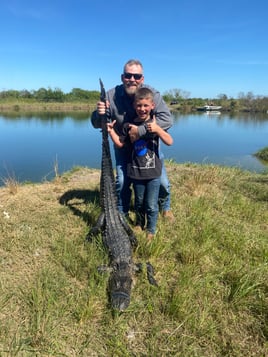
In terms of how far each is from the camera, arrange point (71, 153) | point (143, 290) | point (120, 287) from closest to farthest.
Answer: point (120, 287) < point (143, 290) < point (71, 153)

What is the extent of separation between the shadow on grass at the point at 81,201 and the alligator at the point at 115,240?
0.43m

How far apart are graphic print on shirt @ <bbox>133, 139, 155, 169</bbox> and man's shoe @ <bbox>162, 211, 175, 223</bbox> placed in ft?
2.82

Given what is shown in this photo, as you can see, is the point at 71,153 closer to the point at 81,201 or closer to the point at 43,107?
the point at 81,201

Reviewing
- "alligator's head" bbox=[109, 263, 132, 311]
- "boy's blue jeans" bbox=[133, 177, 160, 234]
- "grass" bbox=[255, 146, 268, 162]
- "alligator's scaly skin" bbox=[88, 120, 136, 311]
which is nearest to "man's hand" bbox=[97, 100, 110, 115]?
"alligator's scaly skin" bbox=[88, 120, 136, 311]

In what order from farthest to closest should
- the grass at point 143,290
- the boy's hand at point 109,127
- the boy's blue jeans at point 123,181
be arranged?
the boy's blue jeans at point 123,181, the boy's hand at point 109,127, the grass at point 143,290

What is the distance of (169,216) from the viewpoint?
3736 mm

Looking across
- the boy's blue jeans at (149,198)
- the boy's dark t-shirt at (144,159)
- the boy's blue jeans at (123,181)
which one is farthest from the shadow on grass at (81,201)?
the boy's dark t-shirt at (144,159)

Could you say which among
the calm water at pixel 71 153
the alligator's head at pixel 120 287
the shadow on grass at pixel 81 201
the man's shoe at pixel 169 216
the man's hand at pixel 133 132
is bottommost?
the calm water at pixel 71 153

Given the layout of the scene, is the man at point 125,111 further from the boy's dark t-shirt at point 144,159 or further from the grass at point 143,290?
the grass at point 143,290

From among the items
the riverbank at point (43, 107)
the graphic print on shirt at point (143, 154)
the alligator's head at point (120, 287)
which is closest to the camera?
the alligator's head at point (120, 287)

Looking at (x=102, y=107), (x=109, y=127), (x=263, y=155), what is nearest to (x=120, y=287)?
(x=109, y=127)

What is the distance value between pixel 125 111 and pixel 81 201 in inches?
64.1

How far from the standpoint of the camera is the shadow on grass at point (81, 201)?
372 centimetres

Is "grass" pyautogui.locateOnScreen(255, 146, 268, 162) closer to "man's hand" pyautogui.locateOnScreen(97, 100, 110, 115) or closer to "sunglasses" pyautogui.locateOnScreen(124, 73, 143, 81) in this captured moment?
"sunglasses" pyautogui.locateOnScreen(124, 73, 143, 81)
